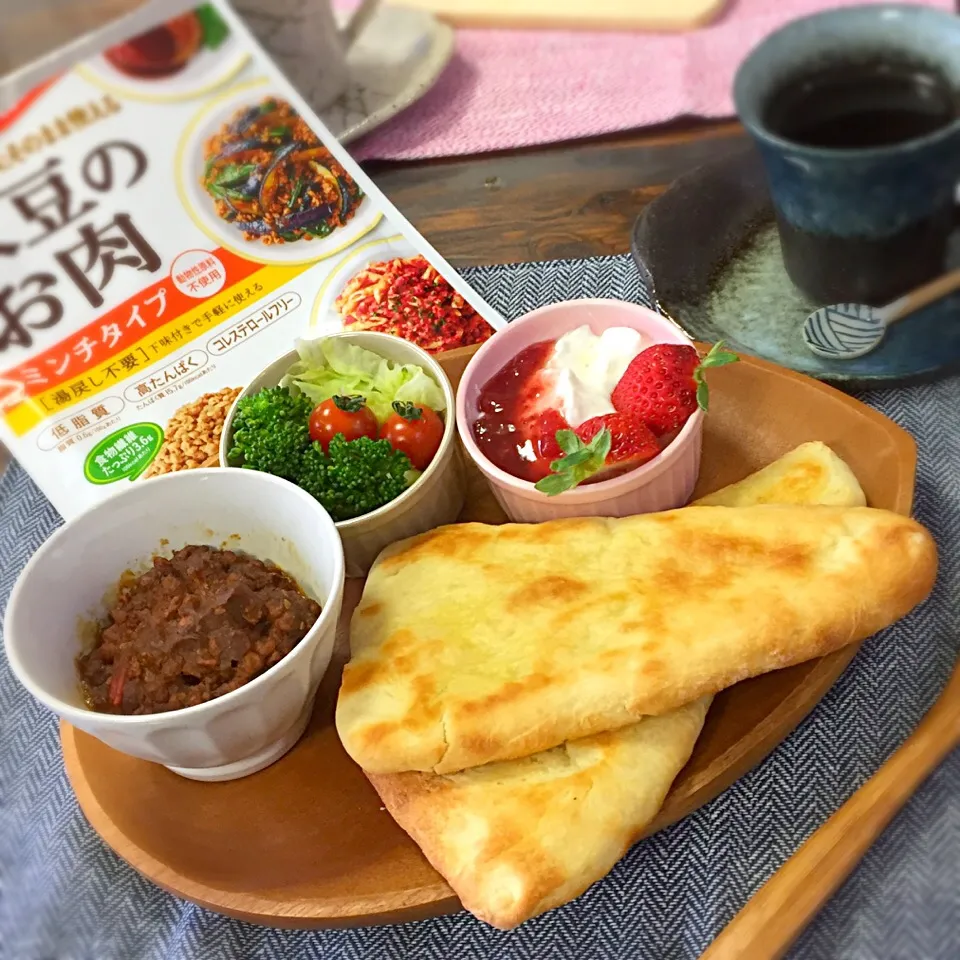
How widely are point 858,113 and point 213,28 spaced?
962mm

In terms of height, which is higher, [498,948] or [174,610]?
[174,610]

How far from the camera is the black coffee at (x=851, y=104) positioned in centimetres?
110

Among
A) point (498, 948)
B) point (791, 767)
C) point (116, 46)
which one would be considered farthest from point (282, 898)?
point (116, 46)

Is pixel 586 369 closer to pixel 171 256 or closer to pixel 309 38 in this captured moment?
pixel 171 256

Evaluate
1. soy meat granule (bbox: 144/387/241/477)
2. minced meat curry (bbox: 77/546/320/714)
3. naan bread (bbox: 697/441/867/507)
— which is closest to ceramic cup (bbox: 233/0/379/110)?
soy meat granule (bbox: 144/387/241/477)

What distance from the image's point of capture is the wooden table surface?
1.56 m

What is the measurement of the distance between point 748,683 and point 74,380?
1013mm

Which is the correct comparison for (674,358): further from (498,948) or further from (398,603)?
(498,948)

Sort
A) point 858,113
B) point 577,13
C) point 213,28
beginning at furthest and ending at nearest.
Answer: point 577,13, point 213,28, point 858,113

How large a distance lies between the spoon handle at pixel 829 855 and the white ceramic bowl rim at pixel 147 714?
Answer: 0.45 meters

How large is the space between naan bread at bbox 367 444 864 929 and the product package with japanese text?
655 mm

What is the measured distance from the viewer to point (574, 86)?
1.79 meters

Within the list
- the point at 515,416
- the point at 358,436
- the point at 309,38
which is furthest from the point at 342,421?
the point at 309,38

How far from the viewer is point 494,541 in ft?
3.29
